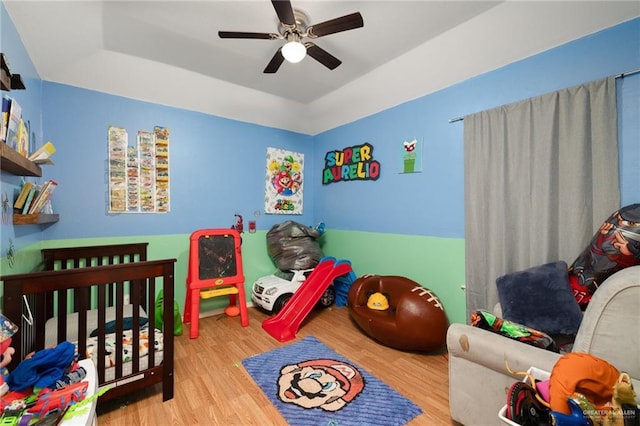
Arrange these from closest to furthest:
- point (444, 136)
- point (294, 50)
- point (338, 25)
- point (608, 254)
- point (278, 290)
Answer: point (608, 254), point (338, 25), point (294, 50), point (444, 136), point (278, 290)

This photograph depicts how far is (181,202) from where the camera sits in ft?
9.33

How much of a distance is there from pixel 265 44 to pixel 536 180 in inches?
93.5

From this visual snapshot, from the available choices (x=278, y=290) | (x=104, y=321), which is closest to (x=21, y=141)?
(x=104, y=321)

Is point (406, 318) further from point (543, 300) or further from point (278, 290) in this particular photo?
point (278, 290)

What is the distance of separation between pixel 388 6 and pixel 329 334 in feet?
9.11

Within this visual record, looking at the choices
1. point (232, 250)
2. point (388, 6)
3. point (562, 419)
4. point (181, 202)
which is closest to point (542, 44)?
point (388, 6)

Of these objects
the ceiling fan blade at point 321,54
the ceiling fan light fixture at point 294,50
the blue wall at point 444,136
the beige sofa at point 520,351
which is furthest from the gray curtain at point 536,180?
the ceiling fan light fixture at point 294,50

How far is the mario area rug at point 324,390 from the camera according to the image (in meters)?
1.51

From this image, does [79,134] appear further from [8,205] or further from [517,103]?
[517,103]

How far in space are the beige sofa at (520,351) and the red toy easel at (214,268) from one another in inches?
80.8

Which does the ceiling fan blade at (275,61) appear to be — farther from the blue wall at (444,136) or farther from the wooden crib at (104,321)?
the wooden crib at (104,321)

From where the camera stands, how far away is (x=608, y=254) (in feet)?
4.45

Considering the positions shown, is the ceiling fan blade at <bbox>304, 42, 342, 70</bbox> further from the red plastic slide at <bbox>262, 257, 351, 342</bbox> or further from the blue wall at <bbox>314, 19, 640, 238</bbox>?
the red plastic slide at <bbox>262, 257, 351, 342</bbox>

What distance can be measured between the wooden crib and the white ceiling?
1.74m
